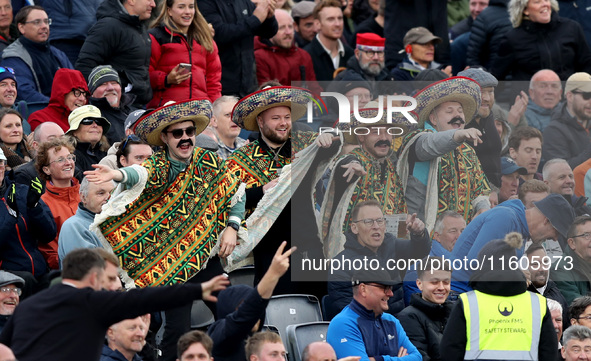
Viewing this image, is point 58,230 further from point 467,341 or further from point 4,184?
point 467,341

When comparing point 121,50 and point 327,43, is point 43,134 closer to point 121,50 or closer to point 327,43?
point 121,50

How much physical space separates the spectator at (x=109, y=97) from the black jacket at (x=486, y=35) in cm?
503

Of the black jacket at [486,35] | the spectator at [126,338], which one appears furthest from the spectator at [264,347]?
the black jacket at [486,35]

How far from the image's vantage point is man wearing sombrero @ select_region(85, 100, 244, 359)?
9.30 m

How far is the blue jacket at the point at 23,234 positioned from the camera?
382 inches

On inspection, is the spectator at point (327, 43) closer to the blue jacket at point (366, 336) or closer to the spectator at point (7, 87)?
the spectator at point (7, 87)

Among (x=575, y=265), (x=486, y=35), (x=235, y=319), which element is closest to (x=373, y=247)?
(x=575, y=265)

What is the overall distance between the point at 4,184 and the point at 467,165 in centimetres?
379

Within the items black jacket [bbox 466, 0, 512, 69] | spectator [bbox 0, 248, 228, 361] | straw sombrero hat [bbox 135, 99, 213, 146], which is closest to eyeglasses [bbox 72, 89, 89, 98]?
straw sombrero hat [bbox 135, 99, 213, 146]

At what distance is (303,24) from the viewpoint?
15695 mm

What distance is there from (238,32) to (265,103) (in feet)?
10.9

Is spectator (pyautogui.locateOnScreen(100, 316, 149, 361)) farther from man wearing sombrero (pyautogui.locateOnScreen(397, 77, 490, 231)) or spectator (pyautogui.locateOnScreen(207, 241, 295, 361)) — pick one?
man wearing sombrero (pyautogui.locateOnScreen(397, 77, 490, 231))

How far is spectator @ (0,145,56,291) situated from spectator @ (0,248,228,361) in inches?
94.9

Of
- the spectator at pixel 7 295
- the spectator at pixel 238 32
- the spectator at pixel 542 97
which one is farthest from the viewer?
the spectator at pixel 238 32
